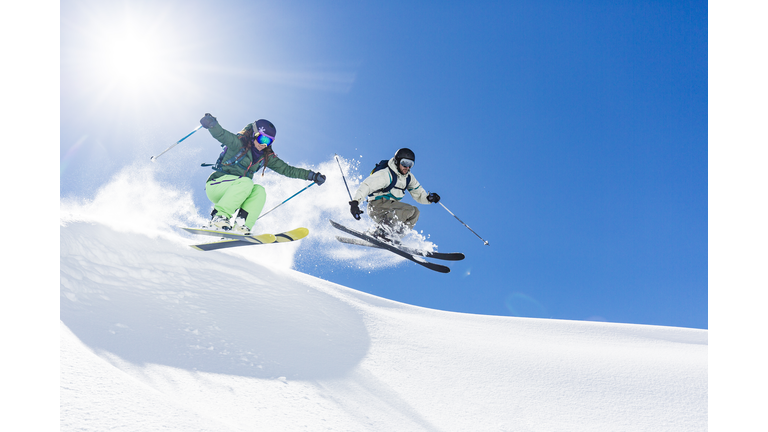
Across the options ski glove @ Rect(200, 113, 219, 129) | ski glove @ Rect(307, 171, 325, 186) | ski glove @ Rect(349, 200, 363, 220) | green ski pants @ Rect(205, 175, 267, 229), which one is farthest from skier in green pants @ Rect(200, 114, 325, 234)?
ski glove @ Rect(349, 200, 363, 220)

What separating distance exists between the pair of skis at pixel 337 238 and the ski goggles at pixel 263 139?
160cm

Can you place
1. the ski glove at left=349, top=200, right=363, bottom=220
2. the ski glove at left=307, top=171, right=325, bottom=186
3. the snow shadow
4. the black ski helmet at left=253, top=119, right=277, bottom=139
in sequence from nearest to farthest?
the snow shadow < the black ski helmet at left=253, top=119, right=277, bottom=139 < the ski glove at left=349, top=200, right=363, bottom=220 < the ski glove at left=307, top=171, right=325, bottom=186

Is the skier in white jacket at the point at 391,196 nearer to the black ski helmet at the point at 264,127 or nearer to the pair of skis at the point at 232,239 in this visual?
the pair of skis at the point at 232,239

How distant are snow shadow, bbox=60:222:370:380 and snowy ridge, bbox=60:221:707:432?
0.12 ft

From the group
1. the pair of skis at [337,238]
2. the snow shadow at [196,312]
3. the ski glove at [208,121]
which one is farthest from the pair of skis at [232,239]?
the ski glove at [208,121]

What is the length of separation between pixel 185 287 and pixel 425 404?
5.69m

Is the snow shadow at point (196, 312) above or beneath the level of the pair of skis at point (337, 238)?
beneath

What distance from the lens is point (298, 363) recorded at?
22.2 feet

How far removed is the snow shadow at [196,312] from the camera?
635 cm

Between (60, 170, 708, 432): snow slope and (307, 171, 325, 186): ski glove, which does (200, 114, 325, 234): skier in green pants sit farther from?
(60, 170, 708, 432): snow slope

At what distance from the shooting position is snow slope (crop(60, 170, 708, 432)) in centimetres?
496

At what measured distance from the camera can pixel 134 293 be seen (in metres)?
8.15

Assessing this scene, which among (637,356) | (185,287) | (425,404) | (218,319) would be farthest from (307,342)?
(637,356)
